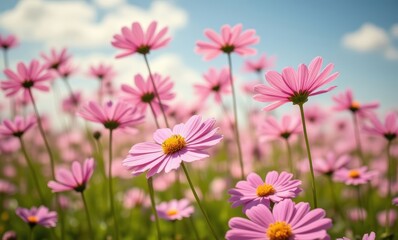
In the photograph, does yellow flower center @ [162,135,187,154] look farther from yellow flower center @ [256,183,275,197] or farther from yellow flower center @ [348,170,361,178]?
yellow flower center @ [348,170,361,178]

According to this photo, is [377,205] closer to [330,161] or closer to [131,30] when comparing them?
[330,161]

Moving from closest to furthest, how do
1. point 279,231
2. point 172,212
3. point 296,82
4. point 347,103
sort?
point 279,231 → point 296,82 → point 172,212 → point 347,103

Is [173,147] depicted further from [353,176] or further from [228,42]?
[353,176]

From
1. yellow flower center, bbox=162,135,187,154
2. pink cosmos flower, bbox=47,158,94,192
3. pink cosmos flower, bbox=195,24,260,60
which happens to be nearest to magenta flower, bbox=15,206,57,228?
pink cosmos flower, bbox=47,158,94,192

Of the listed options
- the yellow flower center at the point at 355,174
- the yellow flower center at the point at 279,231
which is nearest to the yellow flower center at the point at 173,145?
the yellow flower center at the point at 279,231

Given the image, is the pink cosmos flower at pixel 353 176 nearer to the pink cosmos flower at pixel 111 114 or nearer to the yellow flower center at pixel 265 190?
the yellow flower center at pixel 265 190

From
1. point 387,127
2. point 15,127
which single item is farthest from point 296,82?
point 15,127
